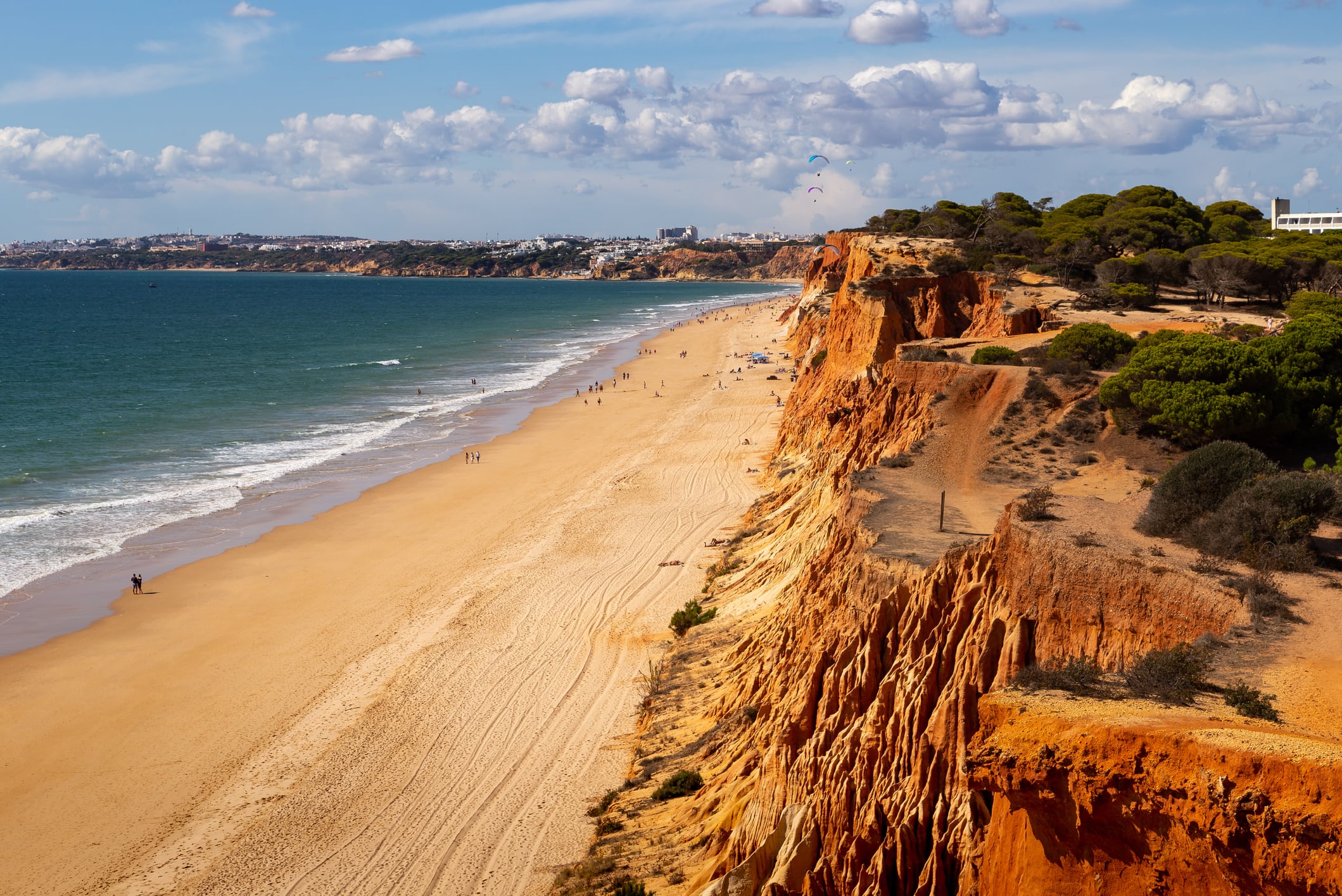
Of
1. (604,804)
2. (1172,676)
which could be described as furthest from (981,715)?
(604,804)

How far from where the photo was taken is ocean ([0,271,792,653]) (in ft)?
116

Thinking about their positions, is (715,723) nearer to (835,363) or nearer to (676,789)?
(676,789)

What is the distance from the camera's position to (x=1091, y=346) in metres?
27.6

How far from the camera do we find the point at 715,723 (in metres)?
18.4

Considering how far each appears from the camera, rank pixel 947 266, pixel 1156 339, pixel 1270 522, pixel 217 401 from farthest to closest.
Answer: pixel 217 401
pixel 947 266
pixel 1156 339
pixel 1270 522

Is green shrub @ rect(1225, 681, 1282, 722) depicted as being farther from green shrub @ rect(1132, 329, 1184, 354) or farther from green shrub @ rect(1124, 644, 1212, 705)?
green shrub @ rect(1132, 329, 1184, 354)

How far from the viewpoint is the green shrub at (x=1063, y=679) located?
10.8m

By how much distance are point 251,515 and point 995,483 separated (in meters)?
28.7

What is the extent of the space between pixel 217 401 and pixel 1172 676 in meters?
65.8

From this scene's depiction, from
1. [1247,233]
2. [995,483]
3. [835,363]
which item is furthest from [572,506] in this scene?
[1247,233]

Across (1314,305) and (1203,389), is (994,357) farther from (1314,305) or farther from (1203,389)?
(1314,305)

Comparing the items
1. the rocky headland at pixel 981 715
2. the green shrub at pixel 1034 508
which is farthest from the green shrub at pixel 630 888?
the green shrub at pixel 1034 508

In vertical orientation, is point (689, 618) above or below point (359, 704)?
above

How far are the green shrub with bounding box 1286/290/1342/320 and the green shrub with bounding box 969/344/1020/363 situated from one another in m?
8.68
